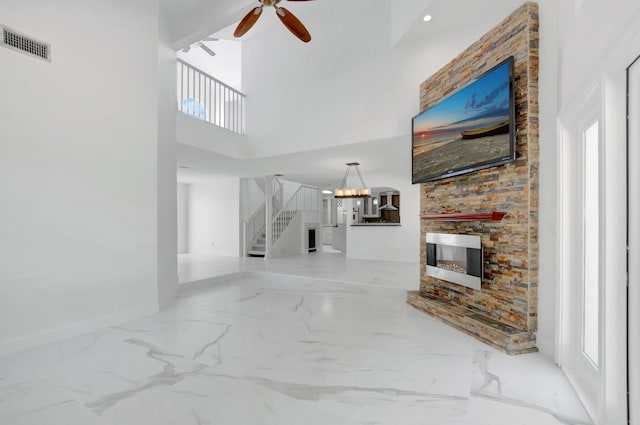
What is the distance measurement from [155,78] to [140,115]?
0.55 m

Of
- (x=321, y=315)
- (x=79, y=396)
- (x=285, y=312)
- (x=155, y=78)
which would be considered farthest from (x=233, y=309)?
(x=155, y=78)

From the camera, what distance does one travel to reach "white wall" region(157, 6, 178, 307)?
153 inches

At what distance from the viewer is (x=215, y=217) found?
32.9 feet

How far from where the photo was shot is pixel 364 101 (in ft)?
17.0

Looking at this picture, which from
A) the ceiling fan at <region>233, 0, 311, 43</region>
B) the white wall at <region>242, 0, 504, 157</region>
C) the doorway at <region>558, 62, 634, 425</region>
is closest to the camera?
the doorway at <region>558, 62, 634, 425</region>

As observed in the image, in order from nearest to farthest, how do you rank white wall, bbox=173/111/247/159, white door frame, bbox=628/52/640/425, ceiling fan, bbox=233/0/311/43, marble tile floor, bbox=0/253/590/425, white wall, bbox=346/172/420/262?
white door frame, bbox=628/52/640/425
marble tile floor, bbox=0/253/590/425
ceiling fan, bbox=233/0/311/43
white wall, bbox=173/111/247/159
white wall, bbox=346/172/420/262

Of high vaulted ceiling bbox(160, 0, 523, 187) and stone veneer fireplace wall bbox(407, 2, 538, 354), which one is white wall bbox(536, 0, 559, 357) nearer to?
stone veneer fireplace wall bbox(407, 2, 538, 354)

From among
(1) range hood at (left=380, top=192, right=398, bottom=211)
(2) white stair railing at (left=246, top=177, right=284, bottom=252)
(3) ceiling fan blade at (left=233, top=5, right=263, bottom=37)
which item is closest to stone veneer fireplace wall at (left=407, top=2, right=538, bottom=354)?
(3) ceiling fan blade at (left=233, top=5, right=263, bottom=37)

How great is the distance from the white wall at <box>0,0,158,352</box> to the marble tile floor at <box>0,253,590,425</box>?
381 mm

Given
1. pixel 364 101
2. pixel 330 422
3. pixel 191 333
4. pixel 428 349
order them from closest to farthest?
pixel 330 422, pixel 428 349, pixel 191 333, pixel 364 101

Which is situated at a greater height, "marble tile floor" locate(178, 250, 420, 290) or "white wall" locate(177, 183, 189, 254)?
"white wall" locate(177, 183, 189, 254)

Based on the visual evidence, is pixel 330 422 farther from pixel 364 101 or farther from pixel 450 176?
pixel 364 101

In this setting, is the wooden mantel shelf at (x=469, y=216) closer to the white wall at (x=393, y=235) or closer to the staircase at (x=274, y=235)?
the white wall at (x=393, y=235)

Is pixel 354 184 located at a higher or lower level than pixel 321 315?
higher
